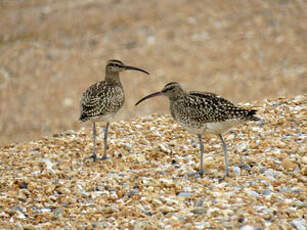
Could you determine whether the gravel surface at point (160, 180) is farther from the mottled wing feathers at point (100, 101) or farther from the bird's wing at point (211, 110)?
the bird's wing at point (211, 110)

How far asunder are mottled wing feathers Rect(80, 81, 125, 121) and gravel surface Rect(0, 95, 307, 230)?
3.26 ft

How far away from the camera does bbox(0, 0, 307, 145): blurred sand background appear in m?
18.5

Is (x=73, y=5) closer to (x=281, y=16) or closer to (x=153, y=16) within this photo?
(x=153, y=16)

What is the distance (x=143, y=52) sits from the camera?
21.2 m

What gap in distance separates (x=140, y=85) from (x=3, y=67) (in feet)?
21.0

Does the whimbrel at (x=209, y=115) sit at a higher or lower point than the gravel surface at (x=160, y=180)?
higher

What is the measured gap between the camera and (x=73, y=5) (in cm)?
2677

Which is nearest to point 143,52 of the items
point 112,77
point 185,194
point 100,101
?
point 112,77

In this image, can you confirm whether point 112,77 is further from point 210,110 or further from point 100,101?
point 210,110

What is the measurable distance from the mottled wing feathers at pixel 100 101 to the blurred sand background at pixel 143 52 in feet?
22.6

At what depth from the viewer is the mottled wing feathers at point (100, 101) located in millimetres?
10008

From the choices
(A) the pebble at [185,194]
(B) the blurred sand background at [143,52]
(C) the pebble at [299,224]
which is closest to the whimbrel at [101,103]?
(A) the pebble at [185,194]

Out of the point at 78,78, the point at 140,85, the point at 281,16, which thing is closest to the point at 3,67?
the point at 78,78

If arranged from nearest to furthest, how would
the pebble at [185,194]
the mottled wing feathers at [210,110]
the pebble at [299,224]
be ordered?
1. the pebble at [299,224]
2. the pebble at [185,194]
3. the mottled wing feathers at [210,110]
